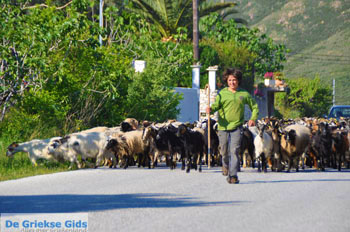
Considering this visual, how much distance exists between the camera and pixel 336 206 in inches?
438

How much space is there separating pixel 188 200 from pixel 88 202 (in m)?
1.53

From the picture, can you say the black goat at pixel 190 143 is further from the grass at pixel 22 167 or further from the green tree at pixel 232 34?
the green tree at pixel 232 34

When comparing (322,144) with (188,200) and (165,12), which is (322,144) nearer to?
(188,200)

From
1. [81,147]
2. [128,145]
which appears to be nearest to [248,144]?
[128,145]

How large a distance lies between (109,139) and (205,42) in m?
42.8

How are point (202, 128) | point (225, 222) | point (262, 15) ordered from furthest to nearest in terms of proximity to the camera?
1. point (262, 15)
2. point (202, 128)
3. point (225, 222)

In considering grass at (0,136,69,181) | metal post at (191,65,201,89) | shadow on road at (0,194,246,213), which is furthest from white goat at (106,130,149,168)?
metal post at (191,65,201,89)

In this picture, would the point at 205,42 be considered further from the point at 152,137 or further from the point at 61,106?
the point at 152,137

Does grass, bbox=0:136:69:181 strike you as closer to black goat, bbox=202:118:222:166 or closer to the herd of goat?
the herd of goat

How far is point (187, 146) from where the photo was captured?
18.5 m

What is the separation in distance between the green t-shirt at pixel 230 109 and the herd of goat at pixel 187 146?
129 inches

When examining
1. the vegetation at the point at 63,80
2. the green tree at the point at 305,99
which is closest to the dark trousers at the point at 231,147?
the vegetation at the point at 63,80

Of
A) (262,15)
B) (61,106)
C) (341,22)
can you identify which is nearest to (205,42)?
(61,106)

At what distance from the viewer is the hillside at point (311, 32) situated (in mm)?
133750
